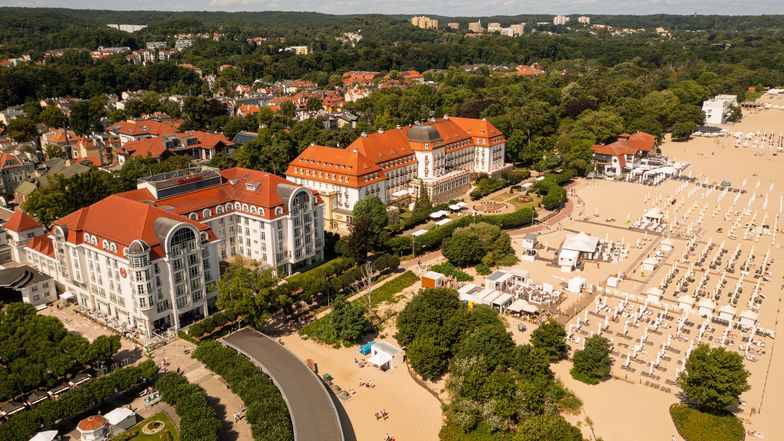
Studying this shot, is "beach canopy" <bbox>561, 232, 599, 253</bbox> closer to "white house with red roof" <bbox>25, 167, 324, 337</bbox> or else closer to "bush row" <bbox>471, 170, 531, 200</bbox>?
"bush row" <bbox>471, 170, 531, 200</bbox>

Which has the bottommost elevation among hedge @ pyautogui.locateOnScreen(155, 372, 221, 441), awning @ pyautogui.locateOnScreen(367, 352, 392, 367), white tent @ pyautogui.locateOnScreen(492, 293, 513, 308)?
awning @ pyautogui.locateOnScreen(367, 352, 392, 367)

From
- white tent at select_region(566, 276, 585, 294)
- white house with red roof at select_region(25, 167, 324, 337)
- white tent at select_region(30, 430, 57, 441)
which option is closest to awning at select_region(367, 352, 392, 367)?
white house with red roof at select_region(25, 167, 324, 337)

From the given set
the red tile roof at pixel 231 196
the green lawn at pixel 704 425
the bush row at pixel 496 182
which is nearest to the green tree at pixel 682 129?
the bush row at pixel 496 182

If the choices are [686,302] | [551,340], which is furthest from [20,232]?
[686,302]

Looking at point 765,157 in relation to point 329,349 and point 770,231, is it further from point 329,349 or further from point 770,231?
point 329,349

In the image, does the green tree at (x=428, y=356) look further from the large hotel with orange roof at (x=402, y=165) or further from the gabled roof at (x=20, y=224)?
the gabled roof at (x=20, y=224)

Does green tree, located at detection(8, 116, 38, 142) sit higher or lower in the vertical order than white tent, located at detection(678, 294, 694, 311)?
higher

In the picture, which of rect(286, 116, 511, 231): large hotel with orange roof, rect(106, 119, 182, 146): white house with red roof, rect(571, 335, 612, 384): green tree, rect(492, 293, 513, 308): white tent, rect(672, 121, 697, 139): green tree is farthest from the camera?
rect(672, 121, 697, 139): green tree

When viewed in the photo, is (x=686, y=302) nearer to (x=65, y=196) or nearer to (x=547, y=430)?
A: (x=547, y=430)
